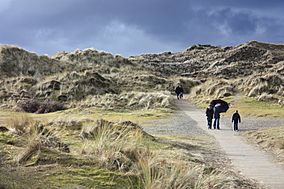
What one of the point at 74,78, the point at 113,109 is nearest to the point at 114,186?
the point at 113,109

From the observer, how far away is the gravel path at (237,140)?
13.1 metres

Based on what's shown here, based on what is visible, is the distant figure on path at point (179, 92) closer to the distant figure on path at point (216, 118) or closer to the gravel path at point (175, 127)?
the gravel path at point (175, 127)

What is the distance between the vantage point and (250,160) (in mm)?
15484

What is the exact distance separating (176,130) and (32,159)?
16041mm

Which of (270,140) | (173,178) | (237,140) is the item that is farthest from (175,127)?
(173,178)

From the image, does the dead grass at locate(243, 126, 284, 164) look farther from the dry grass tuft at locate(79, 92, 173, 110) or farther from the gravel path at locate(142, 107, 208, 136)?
the dry grass tuft at locate(79, 92, 173, 110)

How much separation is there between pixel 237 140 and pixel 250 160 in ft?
17.9

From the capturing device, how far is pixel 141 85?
182 ft

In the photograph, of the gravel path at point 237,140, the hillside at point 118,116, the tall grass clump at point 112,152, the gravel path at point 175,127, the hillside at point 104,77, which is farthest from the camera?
the hillside at point 104,77

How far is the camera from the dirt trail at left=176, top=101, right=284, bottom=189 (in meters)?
12.5

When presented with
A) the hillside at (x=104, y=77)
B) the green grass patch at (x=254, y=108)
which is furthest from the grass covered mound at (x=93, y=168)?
the hillside at (x=104, y=77)

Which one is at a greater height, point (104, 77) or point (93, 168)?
point (104, 77)

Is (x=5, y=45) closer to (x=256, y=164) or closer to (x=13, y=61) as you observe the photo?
(x=13, y=61)

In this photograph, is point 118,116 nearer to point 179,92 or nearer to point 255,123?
→ point 255,123
